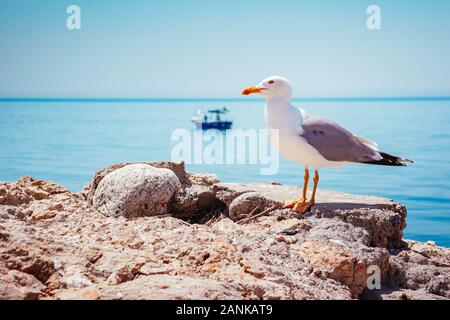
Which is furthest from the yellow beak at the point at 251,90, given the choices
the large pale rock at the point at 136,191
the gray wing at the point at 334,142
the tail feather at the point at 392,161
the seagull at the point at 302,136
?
the tail feather at the point at 392,161

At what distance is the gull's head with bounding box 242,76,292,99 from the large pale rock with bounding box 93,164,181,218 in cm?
142

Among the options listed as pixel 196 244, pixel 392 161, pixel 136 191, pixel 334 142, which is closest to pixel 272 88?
pixel 334 142

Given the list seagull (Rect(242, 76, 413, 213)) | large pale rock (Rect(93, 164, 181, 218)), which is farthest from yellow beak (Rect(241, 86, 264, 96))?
large pale rock (Rect(93, 164, 181, 218))

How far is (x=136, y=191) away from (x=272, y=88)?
1.94 meters

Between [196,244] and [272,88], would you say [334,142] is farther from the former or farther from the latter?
[196,244]

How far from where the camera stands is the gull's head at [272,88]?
6.68 m

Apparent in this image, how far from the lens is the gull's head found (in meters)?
6.68

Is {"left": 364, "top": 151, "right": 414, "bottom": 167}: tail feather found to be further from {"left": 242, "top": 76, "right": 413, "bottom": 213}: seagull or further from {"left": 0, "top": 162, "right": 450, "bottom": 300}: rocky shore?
{"left": 0, "top": 162, "right": 450, "bottom": 300}: rocky shore

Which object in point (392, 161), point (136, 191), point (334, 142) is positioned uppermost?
point (334, 142)

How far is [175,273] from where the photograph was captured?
4.41 meters

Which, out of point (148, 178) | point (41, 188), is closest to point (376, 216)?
point (148, 178)

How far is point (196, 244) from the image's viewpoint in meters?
5.04

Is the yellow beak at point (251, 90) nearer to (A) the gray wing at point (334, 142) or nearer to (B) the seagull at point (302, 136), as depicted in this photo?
(B) the seagull at point (302, 136)

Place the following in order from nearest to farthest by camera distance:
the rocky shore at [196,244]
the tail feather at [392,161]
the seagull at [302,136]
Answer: the rocky shore at [196,244], the seagull at [302,136], the tail feather at [392,161]
